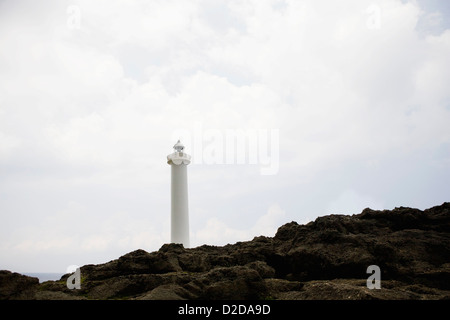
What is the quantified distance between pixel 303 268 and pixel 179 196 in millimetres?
28062

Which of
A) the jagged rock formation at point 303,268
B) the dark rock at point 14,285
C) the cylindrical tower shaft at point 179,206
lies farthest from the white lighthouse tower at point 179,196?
the dark rock at point 14,285

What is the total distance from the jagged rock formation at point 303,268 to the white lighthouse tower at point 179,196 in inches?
843

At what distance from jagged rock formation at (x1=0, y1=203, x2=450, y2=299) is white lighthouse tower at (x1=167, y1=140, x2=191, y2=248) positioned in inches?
843

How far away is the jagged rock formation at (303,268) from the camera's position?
12844 mm

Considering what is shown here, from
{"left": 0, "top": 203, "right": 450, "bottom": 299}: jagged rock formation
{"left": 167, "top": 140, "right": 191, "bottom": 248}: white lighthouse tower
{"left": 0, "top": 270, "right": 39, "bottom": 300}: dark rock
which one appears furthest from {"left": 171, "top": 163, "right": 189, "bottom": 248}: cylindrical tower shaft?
{"left": 0, "top": 270, "right": 39, "bottom": 300}: dark rock

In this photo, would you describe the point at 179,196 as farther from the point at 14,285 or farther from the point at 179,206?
the point at 14,285

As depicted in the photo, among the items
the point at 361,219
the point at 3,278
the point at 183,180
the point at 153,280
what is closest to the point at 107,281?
the point at 153,280

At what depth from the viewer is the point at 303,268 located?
1658 cm

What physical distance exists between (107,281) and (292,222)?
35.9 ft

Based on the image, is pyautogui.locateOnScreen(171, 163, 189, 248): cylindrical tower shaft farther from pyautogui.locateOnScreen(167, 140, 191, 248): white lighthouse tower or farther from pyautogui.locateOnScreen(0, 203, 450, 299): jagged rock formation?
pyautogui.locateOnScreen(0, 203, 450, 299): jagged rock formation

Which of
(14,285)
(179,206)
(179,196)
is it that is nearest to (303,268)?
(14,285)

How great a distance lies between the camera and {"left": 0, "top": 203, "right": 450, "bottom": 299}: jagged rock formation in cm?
1284

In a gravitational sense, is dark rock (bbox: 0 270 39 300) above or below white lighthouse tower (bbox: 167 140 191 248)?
below
